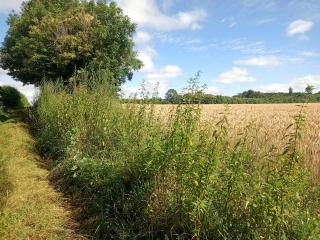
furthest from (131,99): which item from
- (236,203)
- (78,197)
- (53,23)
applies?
(53,23)

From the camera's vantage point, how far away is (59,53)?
13.5 m

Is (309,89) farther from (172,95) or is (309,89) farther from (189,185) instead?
(172,95)

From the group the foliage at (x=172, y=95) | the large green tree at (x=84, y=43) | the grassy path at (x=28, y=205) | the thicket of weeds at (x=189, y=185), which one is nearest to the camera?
the thicket of weeds at (x=189, y=185)

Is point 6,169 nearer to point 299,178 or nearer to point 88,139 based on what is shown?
point 88,139

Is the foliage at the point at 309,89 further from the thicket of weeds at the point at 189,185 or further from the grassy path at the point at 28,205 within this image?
the grassy path at the point at 28,205

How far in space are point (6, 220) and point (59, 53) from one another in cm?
1198

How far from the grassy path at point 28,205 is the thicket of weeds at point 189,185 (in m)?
0.31

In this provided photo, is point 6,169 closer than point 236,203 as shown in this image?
No

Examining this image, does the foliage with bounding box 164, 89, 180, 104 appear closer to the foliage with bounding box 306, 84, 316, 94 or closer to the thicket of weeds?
the thicket of weeds

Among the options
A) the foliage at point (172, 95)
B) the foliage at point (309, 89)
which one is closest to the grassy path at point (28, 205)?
the foliage at point (172, 95)

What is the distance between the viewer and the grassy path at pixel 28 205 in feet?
10.2

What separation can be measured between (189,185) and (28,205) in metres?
2.64

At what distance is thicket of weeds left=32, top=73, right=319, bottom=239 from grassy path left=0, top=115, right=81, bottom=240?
1.02ft

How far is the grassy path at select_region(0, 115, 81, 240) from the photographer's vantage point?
10.2 feet
